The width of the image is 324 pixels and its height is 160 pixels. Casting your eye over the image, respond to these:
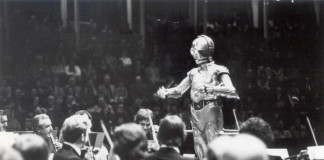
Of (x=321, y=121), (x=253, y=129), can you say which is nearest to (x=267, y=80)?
(x=321, y=121)

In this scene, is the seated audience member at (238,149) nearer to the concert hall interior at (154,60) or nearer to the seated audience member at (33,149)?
the seated audience member at (33,149)

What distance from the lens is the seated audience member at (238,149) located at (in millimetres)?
2189

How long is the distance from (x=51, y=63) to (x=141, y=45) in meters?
2.83

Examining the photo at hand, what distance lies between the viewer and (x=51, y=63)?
1332 centimetres

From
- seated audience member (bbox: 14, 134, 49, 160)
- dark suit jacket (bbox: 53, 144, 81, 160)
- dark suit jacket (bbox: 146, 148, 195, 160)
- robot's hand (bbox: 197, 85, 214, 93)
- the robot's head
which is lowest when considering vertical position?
dark suit jacket (bbox: 53, 144, 81, 160)

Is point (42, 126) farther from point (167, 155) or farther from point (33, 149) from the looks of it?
point (33, 149)

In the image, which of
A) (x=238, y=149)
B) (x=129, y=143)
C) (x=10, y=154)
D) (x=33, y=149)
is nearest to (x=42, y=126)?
(x=129, y=143)

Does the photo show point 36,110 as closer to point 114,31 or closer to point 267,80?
point 114,31

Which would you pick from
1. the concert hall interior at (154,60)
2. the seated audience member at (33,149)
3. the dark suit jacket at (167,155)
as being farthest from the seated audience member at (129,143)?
the concert hall interior at (154,60)

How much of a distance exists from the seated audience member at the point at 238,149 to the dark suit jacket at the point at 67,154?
8.07ft

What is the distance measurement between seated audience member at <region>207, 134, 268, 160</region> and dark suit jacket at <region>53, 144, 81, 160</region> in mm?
2459

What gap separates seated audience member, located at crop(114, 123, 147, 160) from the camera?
144 inches

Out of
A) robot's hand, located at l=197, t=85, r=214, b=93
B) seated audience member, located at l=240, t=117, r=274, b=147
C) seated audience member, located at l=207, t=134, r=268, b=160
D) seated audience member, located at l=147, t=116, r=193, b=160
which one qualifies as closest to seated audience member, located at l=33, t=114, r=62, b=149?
robot's hand, located at l=197, t=85, r=214, b=93

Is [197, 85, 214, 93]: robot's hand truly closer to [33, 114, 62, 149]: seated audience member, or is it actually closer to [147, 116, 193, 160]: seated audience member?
[147, 116, 193, 160]: seated audience member
